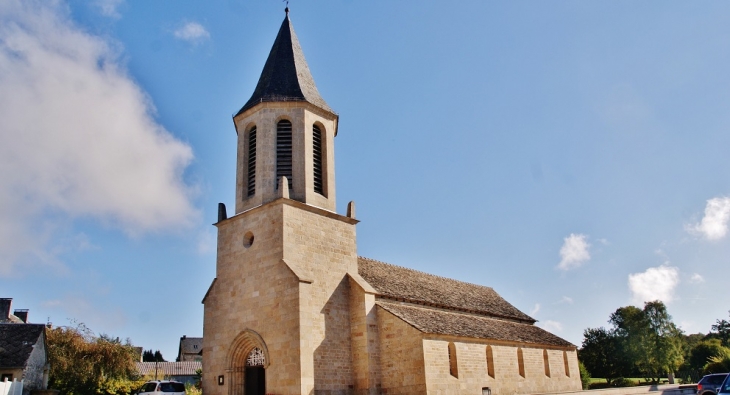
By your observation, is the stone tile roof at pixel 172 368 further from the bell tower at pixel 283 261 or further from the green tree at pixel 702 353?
the green tree at pixel 702 353

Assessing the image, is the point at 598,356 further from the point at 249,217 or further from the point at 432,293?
the point at 249,217

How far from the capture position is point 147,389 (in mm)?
19969

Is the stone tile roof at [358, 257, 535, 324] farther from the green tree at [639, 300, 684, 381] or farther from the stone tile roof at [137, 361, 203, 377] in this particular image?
the stone tile roof at [137, 361, 203, 377]

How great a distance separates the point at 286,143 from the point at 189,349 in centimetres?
6632

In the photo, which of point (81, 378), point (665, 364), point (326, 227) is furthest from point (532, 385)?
point (665, 364)

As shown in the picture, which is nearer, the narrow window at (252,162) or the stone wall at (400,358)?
the stone wall at (400,358)

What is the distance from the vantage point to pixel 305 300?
18.5 m

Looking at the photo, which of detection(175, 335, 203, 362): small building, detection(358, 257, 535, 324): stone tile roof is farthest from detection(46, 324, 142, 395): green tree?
detection(175, 335, 203, 362): small building

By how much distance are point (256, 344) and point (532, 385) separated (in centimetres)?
1413

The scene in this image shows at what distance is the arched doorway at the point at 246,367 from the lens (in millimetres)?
19562

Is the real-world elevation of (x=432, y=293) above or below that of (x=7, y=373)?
above

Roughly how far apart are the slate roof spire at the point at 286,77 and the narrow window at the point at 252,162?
1185 millimetres

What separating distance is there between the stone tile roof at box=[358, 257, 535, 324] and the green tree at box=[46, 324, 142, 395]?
14239mm

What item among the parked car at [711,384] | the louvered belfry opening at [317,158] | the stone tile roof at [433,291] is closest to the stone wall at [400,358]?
the stone tile roof at [433,291]
